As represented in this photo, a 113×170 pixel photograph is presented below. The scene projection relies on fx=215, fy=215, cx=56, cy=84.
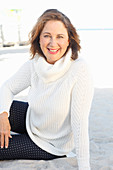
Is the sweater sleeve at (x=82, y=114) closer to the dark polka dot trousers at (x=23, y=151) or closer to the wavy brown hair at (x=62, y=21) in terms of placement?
the wavy brown hair at (x=62, y=21)

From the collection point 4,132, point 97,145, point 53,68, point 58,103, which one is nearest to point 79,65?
point 53,68

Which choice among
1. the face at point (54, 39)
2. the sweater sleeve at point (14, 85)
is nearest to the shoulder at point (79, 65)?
the face at point (54, 39)

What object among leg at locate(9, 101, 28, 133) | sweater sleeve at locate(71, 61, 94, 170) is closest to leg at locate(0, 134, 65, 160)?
leg at locate(9, 101, 28, 133)

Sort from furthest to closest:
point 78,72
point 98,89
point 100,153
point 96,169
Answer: point 98,89
point 100,153
point 96,169
point 78,72

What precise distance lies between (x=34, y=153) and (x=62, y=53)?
27.4 inches

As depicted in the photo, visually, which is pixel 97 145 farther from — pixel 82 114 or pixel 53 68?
pixel 53 68

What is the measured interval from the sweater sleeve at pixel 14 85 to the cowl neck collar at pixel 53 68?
154mm

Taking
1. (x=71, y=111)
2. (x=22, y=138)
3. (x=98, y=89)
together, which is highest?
(x=71, y=111)

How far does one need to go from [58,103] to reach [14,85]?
45cm

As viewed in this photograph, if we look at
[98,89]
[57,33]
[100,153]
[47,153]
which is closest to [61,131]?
[47,153]

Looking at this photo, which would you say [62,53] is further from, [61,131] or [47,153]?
[47,153]

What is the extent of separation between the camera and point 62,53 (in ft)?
4.45

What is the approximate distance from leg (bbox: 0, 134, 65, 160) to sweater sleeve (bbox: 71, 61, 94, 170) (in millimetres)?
308

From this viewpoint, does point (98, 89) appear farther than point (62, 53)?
Yes
